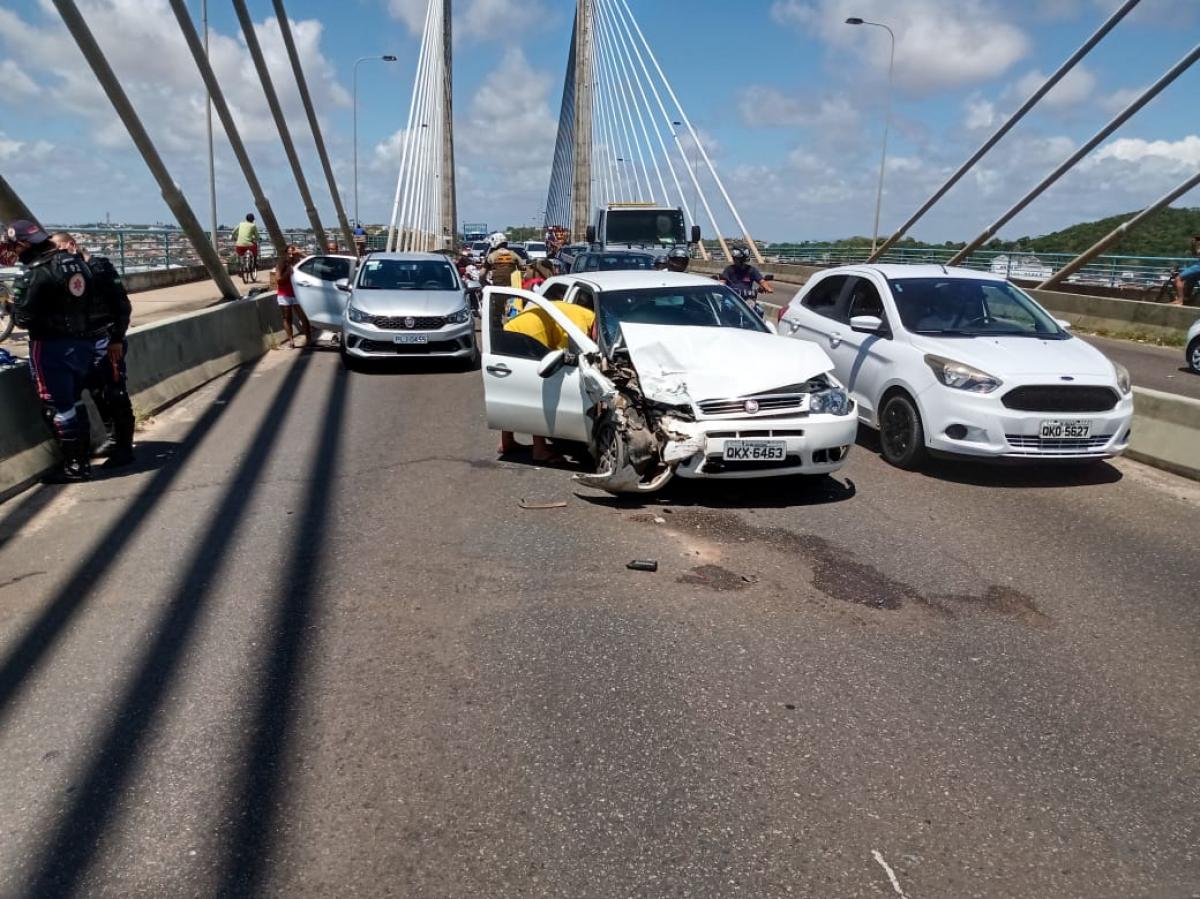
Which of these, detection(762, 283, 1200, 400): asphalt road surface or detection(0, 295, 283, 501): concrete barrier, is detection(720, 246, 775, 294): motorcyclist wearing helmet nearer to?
detection(762, 283, 1200, 400): asphalt road surface

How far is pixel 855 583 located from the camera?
517cm

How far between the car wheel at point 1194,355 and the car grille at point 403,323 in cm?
1099

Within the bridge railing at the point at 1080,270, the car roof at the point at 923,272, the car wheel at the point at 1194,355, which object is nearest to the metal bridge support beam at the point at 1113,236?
the bridge railing at the point at 1080,270

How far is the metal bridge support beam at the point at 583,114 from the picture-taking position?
141 ft

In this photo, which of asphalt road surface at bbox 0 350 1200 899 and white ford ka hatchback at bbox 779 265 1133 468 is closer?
asphalt road surface at bbox 0 350 1200 899

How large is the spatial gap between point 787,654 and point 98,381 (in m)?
5.81

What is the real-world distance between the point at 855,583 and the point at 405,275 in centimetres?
1120

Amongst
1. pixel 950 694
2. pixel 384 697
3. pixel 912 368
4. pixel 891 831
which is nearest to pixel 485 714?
pixel 384 697

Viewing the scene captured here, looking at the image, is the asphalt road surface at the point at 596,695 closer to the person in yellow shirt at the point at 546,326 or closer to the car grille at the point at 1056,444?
the car grille at the point at 1056,444

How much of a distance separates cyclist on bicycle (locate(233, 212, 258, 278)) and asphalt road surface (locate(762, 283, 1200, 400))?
21.8m

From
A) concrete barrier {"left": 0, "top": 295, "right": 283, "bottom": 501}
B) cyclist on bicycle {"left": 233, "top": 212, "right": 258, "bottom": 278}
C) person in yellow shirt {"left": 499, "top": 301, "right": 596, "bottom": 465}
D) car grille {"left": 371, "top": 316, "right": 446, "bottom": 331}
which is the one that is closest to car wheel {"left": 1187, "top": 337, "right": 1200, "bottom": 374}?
person in yellow shirt {"left": 499, "top": 301, "right": 596, "bottom": 465}

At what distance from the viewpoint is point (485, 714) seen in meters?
3.69

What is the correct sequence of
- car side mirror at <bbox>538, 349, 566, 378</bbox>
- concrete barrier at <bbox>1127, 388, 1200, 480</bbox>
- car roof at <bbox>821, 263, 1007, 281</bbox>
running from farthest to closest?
1. car roof at <bbox>821, 263, 1007, 281</bbox>
2. concrete barrier at <bbox>1127, 388, 1200, 480</bbox>
3. car side mirror at <bbox>538, 349, 566, 378</bbox>

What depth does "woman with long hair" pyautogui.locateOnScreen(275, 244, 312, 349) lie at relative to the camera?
15883mm
